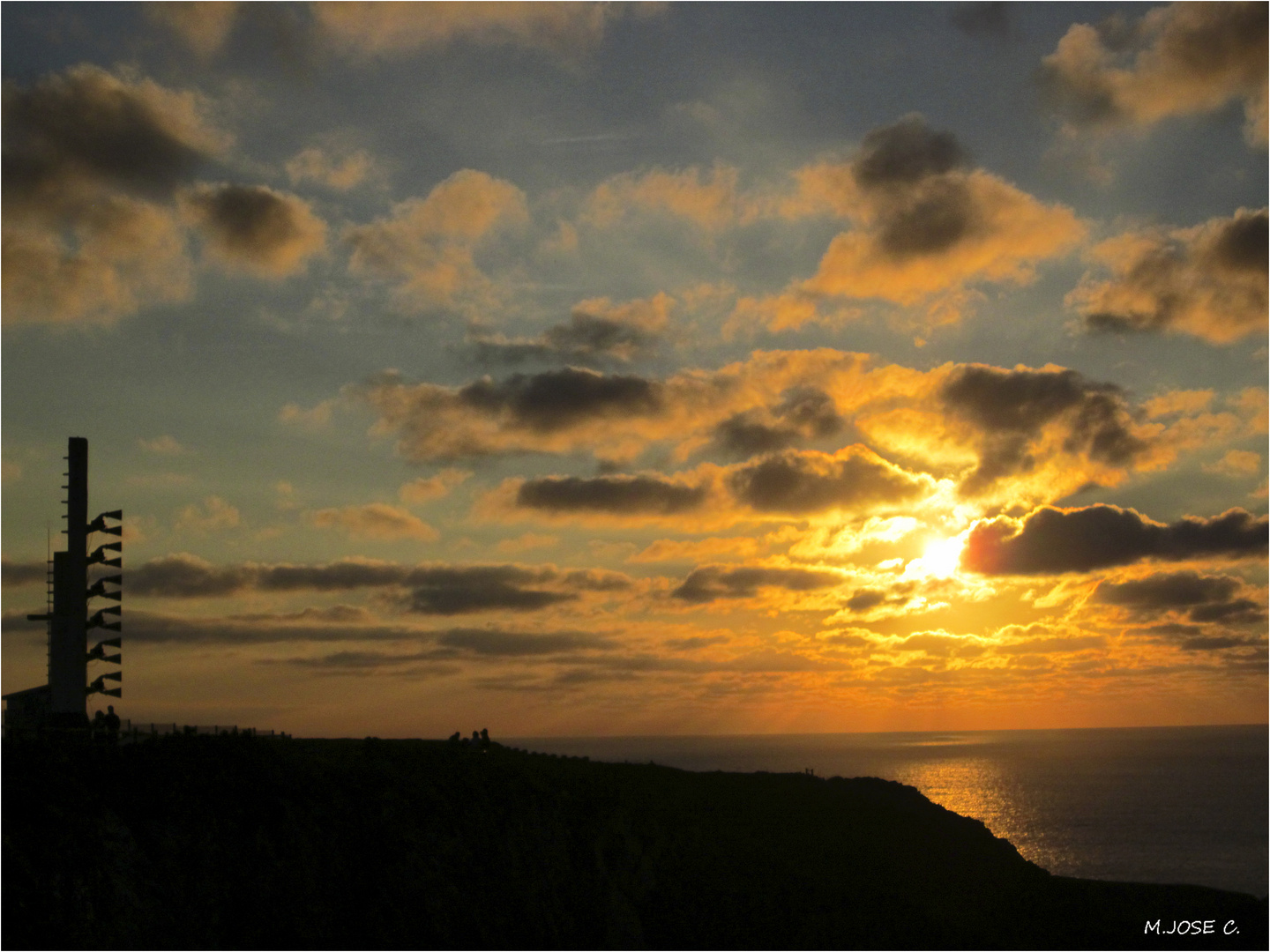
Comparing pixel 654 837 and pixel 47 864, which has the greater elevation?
pixel 47 864

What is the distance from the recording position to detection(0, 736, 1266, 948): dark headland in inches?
1101

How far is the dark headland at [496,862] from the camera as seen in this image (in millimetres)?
27969

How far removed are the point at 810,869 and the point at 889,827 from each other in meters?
11.3

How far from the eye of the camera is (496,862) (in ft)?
126

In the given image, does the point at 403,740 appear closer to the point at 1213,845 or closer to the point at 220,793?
the point at 220,793

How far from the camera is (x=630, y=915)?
4184 cm

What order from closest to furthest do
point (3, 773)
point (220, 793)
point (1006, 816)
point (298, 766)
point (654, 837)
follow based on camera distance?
point (3, 773), point (220, 793), point (298, 766), point (654, 837), point (1006, 816)

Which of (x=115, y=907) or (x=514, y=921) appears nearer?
(x=115, y=907)

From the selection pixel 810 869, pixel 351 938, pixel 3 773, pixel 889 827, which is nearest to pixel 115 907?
pixel 3 773

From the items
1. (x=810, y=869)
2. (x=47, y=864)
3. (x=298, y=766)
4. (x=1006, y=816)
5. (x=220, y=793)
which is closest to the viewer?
(x=47, y=864)

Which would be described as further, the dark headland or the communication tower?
the communication tower

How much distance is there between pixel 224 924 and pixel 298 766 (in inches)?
311

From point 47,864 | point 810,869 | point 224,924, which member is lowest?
point 810,869

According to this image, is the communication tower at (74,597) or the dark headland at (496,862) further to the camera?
the communication tower at (74,597)
